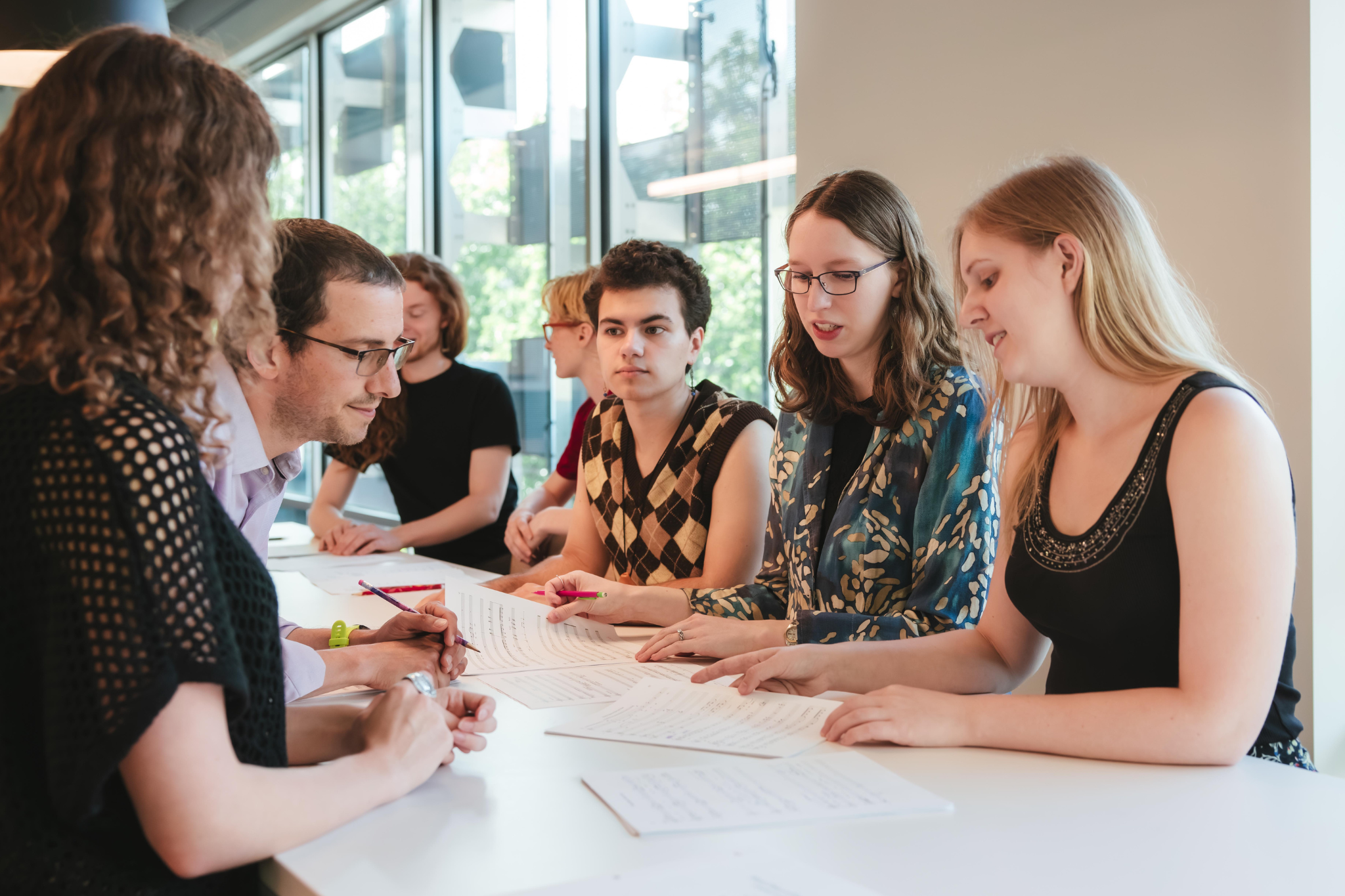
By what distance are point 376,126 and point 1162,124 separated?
4.74m

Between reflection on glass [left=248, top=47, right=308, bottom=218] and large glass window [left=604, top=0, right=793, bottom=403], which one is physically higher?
reflection on glass [left=248, top=47, right=308, bottom=218]

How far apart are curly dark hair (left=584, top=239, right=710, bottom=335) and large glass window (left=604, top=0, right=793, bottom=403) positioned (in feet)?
3.26

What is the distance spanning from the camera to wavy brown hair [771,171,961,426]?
1822 mm

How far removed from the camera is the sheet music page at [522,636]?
1.70 m

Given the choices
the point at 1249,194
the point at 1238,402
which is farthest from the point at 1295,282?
the point at 1238,402

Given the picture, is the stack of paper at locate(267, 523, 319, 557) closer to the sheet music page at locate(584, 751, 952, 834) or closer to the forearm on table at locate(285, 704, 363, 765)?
the forearm on table at locate(285, 704, 363, 765)

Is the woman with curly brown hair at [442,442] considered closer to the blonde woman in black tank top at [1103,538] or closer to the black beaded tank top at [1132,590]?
the blonde woman in black tank top at [1103,538]

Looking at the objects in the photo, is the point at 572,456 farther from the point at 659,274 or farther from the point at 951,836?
the point at 951,836

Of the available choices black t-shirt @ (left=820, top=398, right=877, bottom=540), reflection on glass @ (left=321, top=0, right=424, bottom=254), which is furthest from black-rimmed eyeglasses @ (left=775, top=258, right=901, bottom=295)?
reflection on glass @ (left=321, top=0, right=424, bottom=254)

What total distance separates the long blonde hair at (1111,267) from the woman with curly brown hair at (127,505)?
0.96 m

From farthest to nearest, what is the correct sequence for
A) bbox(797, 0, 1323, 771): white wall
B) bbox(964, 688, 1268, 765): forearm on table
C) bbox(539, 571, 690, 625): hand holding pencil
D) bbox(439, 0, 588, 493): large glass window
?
bbox(439, 0, 588, 493): large glass window → bbox(797, 0, 1323, 771): white wall → bbox(539, 571, 690, 625): hand holding pencil → bbox(964, 688, 1268, 765): forearm on table

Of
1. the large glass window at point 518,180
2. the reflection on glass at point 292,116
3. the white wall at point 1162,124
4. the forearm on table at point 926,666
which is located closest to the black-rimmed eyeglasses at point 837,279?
the white wall at point 1162,124

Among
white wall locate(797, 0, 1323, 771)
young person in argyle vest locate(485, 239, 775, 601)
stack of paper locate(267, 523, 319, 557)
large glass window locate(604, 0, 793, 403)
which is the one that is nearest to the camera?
white wall locate(797, 0, 1323, 771)

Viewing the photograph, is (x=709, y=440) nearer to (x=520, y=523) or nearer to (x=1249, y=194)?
(x=520, y=523)
